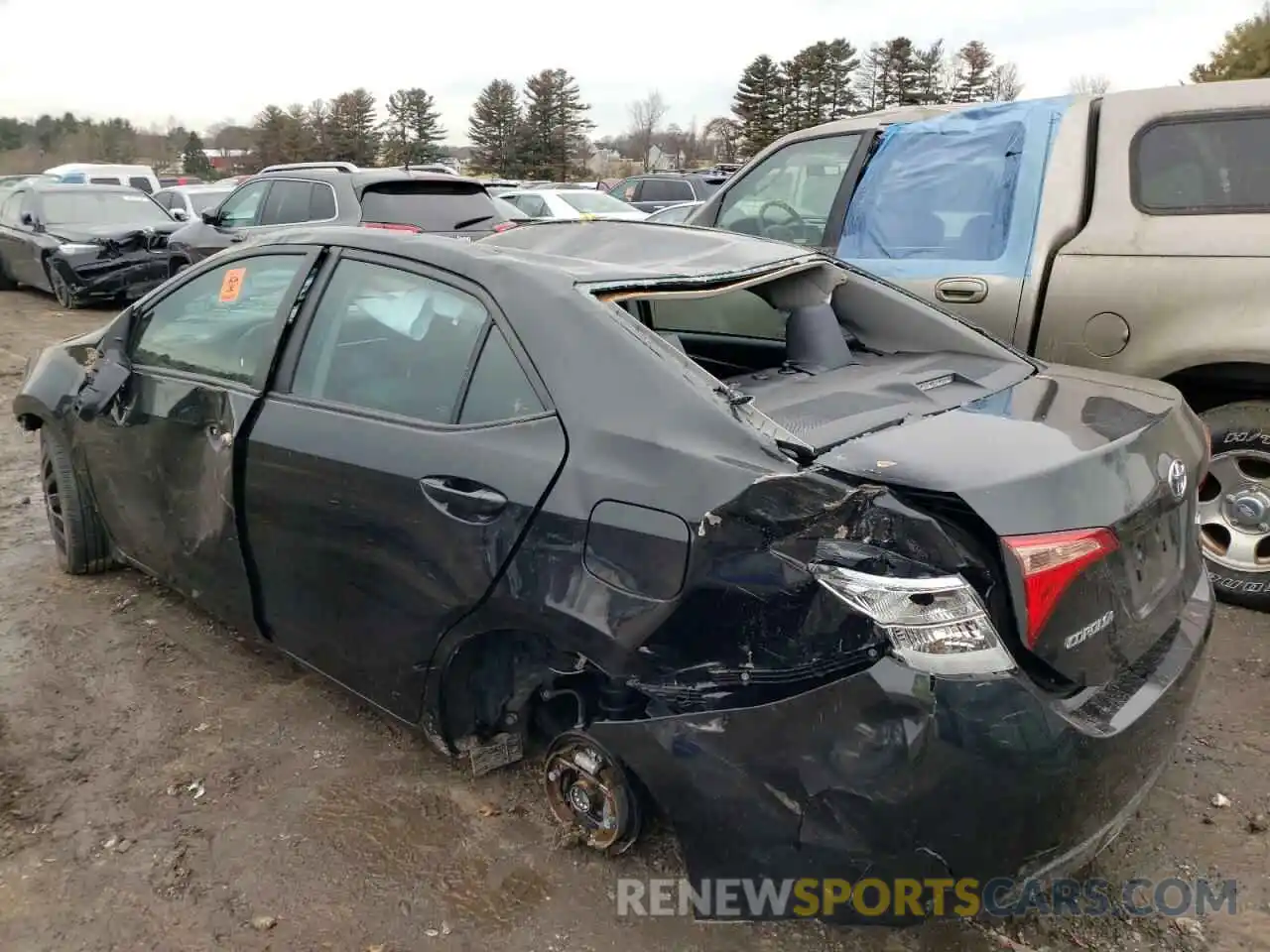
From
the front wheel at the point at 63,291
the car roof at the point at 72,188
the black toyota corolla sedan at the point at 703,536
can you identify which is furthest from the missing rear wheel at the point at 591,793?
the car roof at the point at 72,188

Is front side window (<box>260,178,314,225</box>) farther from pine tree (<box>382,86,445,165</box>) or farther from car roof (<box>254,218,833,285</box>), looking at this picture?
pine tree (<box>382,86,445,165</box>)

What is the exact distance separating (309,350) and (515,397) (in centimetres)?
88

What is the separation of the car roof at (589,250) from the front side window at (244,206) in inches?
313

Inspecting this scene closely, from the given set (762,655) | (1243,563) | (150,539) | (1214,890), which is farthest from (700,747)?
(1243,563)

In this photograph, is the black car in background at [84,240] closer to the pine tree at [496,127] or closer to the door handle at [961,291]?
the door handle at [961,291]

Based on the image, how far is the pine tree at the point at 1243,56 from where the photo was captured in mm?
28828

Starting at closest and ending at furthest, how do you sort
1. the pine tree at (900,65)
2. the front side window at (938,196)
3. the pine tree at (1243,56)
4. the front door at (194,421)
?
1. the front door at (194,421)
2. the front side window at (938,196)
3. the pine tree at (1243,56)
4. the pine tree at (900,65)

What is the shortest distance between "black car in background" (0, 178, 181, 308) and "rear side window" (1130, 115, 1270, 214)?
11461 millimetres

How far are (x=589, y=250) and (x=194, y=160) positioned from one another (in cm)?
6477

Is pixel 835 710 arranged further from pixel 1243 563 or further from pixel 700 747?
pixel 1243 563

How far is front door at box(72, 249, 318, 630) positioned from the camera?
10.2 ft

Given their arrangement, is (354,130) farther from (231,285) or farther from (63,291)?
(231,285)

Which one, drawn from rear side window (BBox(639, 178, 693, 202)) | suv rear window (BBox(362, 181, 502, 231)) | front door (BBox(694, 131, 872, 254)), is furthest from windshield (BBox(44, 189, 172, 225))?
front door (BBox(694, 131, 872, 254))

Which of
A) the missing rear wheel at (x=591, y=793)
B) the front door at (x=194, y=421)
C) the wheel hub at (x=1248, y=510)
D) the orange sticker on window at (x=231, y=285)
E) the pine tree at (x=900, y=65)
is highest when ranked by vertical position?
the pine tree at (x=900, y=65)
